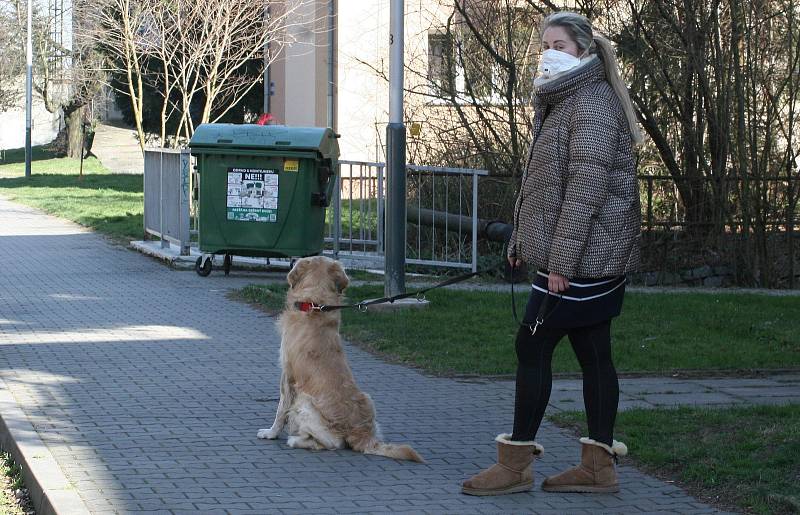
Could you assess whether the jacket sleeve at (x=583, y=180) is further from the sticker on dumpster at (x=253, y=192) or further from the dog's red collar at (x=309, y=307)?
the sticker on dumpster at (x=253, y=192)

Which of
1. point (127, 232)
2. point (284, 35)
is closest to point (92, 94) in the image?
point (284, 35)

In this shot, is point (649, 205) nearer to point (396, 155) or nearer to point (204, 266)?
point (396, 155)

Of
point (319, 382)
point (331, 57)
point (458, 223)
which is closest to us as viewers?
point (319, 382)

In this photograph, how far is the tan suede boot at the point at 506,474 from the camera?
5.33 metres

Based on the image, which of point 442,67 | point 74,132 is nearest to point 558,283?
point 442,67

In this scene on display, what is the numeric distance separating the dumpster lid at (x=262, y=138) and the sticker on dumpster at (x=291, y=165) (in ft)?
0.62

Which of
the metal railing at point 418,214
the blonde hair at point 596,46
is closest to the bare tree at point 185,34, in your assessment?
the metal railing at point 418,214

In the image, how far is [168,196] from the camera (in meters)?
15.9

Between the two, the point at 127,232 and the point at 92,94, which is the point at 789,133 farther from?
the point at 92,94

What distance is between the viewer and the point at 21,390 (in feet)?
24.9

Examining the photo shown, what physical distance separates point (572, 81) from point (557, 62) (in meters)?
0.10

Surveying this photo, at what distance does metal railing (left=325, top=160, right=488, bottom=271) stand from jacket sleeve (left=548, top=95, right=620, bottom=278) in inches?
355

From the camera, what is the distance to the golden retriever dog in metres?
6.02

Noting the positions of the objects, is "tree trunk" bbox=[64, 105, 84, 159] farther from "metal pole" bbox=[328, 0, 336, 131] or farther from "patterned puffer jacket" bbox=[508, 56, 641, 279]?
"patterned puffer jacket" bbox=[508, 56, 641, 279]
